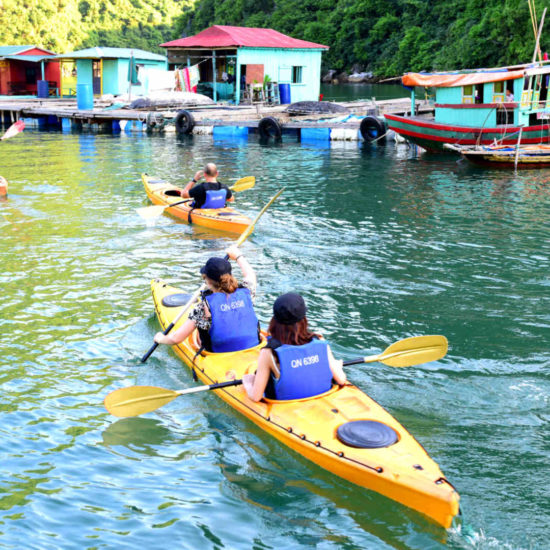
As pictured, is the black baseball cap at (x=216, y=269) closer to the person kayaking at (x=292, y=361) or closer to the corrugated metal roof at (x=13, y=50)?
the person kayaking at (x=292, y=361)

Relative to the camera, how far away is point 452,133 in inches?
880

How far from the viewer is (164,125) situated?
103 feet

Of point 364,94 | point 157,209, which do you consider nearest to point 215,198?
point 157,209

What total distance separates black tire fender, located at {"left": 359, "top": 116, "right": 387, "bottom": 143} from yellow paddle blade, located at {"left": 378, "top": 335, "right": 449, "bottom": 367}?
68.4 feet

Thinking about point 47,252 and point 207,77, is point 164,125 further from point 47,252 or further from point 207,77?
point 47,252

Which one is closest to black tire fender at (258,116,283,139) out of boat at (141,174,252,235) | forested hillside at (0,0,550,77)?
boat at (141,174,252,235)

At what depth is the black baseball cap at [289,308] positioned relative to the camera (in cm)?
A: 535

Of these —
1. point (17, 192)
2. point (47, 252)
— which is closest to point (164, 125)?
point (17, 192)

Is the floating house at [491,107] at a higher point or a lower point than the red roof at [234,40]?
lower

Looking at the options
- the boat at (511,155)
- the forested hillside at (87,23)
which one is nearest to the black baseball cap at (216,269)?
the boat at (511,155)

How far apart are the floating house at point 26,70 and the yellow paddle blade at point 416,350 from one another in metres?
41.5

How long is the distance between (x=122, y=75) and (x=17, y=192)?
2533cm

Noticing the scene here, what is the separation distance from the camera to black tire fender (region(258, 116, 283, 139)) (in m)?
28.4

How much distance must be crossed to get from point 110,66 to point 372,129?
20209 mm
